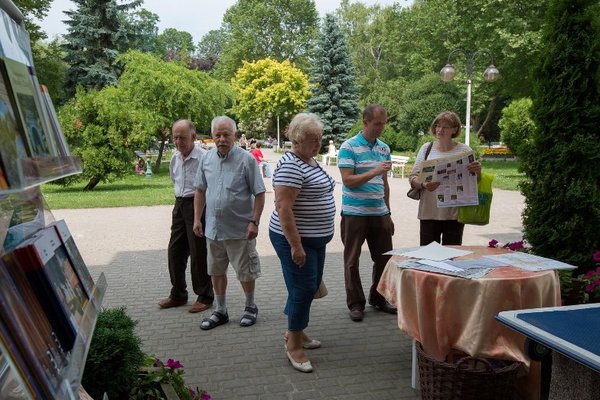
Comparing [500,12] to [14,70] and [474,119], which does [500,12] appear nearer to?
[474,119]

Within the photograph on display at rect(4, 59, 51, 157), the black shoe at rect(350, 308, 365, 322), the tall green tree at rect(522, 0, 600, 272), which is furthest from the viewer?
the black shoe at rect(350, 308, 365, 322)

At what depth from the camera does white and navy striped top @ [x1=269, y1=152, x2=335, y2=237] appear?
12.0ft

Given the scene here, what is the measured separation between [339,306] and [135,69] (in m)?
21.3

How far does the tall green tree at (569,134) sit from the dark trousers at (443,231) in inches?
28.4

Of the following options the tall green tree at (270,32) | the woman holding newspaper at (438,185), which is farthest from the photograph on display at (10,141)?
the tall green tree at (270,32)

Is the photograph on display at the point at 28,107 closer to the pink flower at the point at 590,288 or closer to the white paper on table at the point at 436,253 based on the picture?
the white paper on table at the point at 436,253

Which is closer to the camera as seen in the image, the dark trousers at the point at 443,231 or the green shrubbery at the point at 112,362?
the green shrubbery at the point at 112,362

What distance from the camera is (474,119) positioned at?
137ft

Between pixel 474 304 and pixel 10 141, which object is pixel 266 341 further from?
pixel 10 141

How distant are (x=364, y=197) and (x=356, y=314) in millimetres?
1220

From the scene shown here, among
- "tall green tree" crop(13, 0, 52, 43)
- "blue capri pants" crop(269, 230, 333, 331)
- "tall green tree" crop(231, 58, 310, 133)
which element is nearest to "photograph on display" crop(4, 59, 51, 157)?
"blue capri pants" crop(269, 230, 333, 331)

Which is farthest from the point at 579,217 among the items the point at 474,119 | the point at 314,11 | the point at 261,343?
the point at 314,11

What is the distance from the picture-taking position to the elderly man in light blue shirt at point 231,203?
4590mm

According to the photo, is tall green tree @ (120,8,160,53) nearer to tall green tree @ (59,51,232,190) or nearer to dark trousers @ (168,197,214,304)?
tall green tree @ (59,51,232,190)
